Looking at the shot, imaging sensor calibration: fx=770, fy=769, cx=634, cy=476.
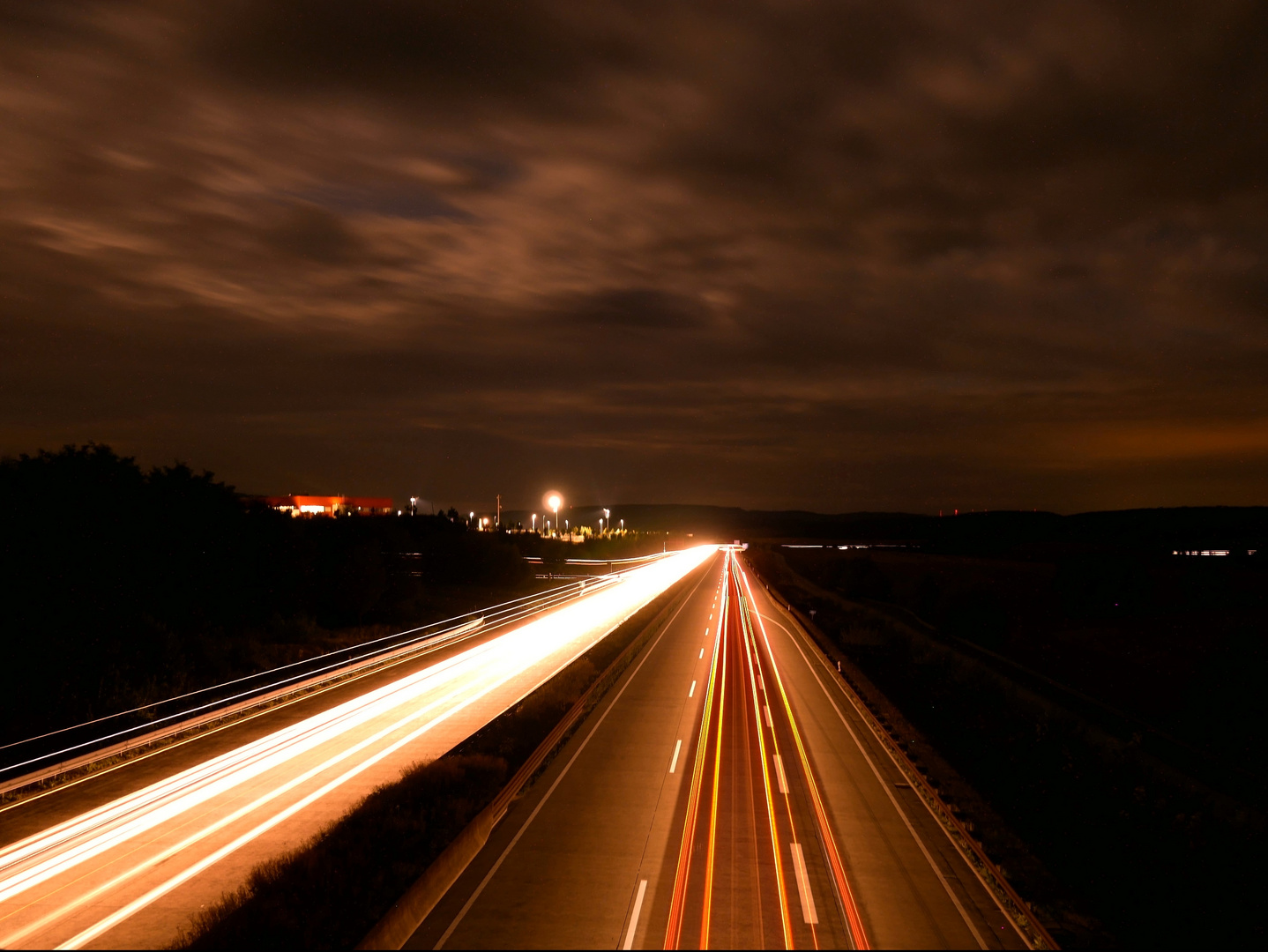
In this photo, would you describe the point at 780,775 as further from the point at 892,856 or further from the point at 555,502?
the point at 555,502

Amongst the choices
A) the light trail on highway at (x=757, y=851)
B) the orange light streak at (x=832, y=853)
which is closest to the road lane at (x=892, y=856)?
the orange light streak at (x=832, y=853)

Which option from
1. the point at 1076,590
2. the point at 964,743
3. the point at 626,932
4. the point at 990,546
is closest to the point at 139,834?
the point at 626,932

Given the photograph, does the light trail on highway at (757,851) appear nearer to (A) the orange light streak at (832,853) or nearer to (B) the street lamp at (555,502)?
(A) the orange light streak at (832,853)

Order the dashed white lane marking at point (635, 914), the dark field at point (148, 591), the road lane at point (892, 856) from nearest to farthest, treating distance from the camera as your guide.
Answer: the dashed white lane marking at point (635, 914)
the road lane at point (892, 856)
the dark field at point (148, 591)

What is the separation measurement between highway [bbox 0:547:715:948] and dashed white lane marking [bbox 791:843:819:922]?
7.87 m

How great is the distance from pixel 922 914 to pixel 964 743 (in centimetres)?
1778

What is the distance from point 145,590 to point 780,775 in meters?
36.0

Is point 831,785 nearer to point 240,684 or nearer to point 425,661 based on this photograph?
point 425,661

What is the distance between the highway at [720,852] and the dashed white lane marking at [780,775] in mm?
64

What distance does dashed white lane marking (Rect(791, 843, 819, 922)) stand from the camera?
492 inches

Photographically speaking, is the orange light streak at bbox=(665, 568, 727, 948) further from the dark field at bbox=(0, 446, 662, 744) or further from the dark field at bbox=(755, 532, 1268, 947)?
the dark field at bbox=(0, 446, 662, 744)

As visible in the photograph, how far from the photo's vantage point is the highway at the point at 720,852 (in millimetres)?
12039

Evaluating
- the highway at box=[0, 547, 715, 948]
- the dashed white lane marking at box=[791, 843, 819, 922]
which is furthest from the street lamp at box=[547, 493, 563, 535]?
the dashed white lane marking at box=[791, 843, 819, 922]

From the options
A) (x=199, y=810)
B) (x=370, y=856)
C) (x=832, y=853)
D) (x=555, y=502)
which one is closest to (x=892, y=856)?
(x=832, y=853)
